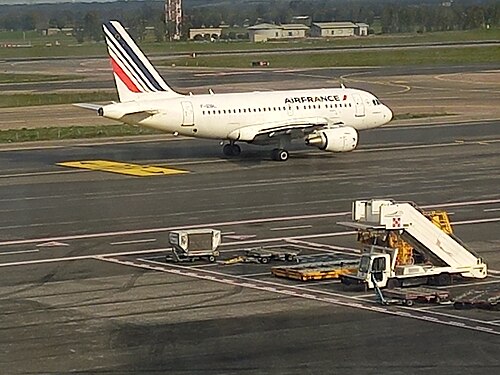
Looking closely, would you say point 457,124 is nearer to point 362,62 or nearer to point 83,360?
point 83,360

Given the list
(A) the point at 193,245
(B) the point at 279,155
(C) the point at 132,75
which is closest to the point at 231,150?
(B) the point at 279,155

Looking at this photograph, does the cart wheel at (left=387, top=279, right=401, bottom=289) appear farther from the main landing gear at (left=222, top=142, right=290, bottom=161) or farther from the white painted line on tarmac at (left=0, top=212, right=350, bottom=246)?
the main landing gear at (left=222, top=142, right=290, bottom=161)

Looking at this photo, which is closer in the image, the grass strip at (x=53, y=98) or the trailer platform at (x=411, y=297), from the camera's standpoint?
the trailer platform at (x=411, y=297)

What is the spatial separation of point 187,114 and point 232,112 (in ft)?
9.50

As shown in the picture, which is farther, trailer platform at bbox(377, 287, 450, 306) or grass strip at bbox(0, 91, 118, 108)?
grass strip at bbox(0, 91, 118, 108)

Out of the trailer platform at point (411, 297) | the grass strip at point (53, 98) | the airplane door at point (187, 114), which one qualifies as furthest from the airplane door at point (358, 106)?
the grass strip at point (53, 98)

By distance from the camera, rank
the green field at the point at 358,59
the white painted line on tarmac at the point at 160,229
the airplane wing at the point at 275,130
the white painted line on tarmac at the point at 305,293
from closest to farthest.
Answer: the white painted line on tarmac at the point at 305,293 < the white painted line on tarmac at the point at 160,229 < the airplane wing at the point at 275,130 < the green field at the point at 358,59

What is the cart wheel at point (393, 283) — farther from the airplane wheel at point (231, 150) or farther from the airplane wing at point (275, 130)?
the airplane wheel at point (231, 150)

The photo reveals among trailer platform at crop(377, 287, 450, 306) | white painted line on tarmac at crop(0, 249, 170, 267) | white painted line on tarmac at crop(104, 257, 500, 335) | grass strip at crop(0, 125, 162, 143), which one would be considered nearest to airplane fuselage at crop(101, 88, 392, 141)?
grass strip at crop(0, 125, 162, 143)

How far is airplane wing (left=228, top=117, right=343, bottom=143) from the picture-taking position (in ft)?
235

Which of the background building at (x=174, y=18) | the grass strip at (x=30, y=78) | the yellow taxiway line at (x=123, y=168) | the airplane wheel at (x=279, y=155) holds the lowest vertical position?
the yellow taxiway line at (x=123, y=168)

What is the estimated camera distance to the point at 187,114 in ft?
232

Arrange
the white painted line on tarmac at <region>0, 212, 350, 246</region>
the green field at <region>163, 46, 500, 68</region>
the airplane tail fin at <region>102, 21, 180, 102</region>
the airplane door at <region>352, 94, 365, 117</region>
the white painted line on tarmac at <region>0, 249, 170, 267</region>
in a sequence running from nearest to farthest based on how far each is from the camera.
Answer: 1. the white painted line on tarmac at <region>0, 249, 170, 267</region>
2. the white painted line on tarmac at <region>0, 212, 350, 246</region>
3. the airplane tail fin at <region>102, 21, 180, 102</region>
4. the airplane door at <region>352, 94, 365, 117</region>
5. the green field at <region>163, 46, 500, 68</region>

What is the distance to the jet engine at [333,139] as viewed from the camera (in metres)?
71.6
